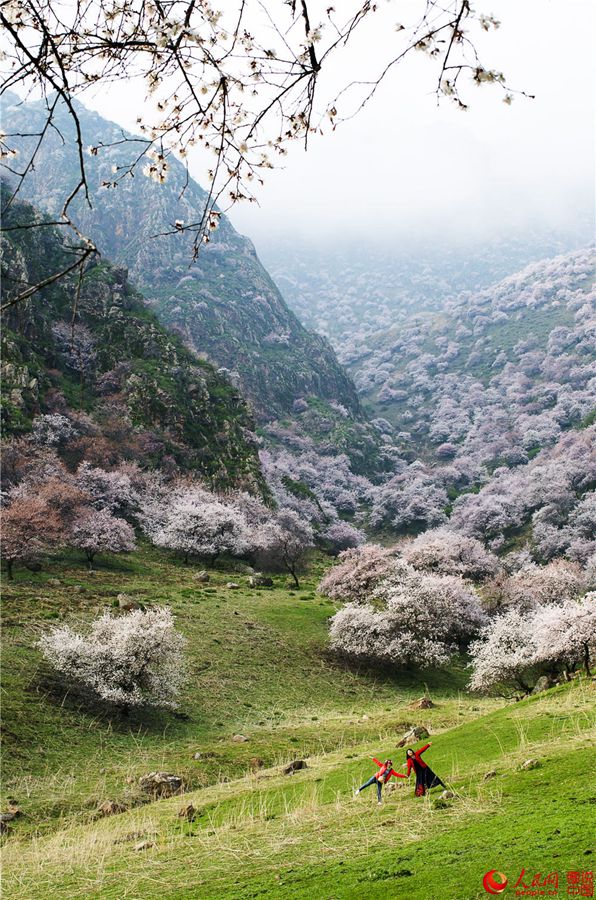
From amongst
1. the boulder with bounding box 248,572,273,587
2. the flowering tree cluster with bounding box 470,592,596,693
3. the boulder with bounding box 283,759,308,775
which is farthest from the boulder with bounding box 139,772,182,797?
the boulder with bounding box 248,572,273,587

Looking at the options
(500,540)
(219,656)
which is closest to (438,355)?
(500,540)

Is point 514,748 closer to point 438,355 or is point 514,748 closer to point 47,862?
point 47,862

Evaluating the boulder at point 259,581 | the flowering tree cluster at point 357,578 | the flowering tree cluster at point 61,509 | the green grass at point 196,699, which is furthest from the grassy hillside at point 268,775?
the boulder at point 259,581

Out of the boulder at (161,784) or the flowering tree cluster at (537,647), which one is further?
the flowering tree cluster at (537,647)

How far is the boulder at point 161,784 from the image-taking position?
1723 centimetres

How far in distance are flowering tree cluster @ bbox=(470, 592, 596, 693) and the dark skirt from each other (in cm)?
1659

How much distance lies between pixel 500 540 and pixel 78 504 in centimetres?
5016

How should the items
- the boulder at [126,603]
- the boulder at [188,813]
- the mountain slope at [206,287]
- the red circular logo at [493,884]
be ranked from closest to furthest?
the red circular logo at [493,884], the boulder at [188,813], the boulder at [126,603], the mountain slope at [206,287]

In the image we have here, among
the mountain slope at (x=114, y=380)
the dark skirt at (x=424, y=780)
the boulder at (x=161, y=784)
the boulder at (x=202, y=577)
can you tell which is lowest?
the boulder at (x=161, y=784)

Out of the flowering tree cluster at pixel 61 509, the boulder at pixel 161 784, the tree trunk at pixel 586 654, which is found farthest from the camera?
the flowering tree cluster at pixel 61 509

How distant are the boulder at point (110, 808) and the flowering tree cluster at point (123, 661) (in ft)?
31.3

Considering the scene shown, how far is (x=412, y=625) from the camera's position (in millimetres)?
37062

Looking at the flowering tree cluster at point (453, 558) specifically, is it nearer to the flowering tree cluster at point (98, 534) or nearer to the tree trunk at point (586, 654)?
the tree trunk at point (586, 654)

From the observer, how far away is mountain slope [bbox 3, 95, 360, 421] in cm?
12269
